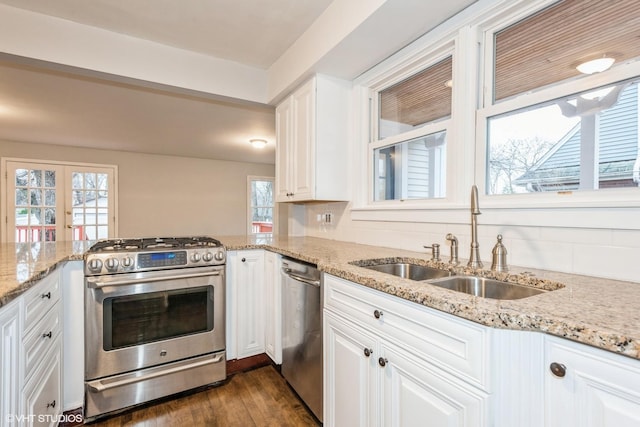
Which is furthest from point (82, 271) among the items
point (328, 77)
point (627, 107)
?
point (627, 107)

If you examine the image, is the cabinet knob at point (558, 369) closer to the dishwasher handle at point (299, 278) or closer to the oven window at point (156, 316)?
the dishwasher handle at point (299, 278)

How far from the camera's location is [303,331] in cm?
179

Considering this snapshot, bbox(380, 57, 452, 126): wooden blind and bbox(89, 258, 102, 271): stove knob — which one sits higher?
bbox(380, 57, 452, 126): wooden blind

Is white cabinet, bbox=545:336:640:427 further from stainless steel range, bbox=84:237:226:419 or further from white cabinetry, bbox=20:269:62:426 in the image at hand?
stainless steel range, bbox=84:237:226:419

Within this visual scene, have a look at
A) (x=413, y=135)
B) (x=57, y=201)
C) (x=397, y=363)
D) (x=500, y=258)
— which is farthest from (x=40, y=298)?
(x=57, y=201)

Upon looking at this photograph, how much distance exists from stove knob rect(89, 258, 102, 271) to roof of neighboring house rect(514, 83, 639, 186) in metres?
2.28

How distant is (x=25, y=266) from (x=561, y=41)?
253 centimetres

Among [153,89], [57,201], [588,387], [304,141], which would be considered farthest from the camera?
[57,201]

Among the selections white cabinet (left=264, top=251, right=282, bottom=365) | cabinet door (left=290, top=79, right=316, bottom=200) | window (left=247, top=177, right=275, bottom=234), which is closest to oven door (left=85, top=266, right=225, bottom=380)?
white cabinet (left=264, top=251, right=282, bottom=365)

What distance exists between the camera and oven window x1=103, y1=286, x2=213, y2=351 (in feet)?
5.91

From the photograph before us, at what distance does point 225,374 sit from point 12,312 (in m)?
1.36

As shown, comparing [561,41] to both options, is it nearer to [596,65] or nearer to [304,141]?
[596,65]

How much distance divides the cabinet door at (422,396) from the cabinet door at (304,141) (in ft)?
4.72

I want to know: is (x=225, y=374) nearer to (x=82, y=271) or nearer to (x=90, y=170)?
(x=82, y=271)
